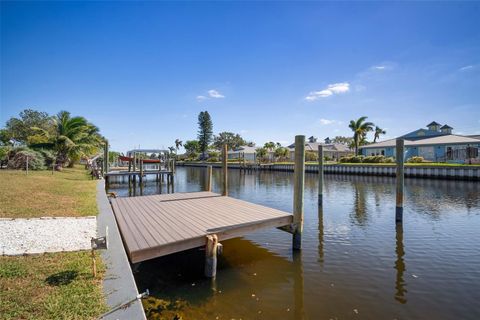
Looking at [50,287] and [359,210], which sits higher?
[50,287]

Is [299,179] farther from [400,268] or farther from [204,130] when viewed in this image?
[204,130]

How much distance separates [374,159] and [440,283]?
39084 mm

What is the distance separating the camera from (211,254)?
21.0ft

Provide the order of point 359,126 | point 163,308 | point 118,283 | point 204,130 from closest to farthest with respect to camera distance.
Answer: point 118,283, point 163,308, point 359,126, point 204,130

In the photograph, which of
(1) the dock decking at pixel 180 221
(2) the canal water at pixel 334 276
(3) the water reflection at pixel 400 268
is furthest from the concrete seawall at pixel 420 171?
(1) the dock decking at pixel 180 221

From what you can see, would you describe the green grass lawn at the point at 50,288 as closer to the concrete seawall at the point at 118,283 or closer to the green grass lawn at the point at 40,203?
the concrete seawall at the point at 118,283

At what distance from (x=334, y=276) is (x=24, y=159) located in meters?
25.9

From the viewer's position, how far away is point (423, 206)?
15148mm

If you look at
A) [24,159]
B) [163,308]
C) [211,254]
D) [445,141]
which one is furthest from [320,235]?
[445,141]

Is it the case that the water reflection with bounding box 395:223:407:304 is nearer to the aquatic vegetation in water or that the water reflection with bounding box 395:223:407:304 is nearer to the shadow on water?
the shadow on water

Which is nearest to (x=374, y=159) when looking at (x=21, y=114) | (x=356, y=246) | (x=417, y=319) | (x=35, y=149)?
(x=356, y=246)

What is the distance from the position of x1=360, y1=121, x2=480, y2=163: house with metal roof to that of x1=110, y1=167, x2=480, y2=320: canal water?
98.8 ft

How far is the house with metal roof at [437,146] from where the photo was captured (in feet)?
117

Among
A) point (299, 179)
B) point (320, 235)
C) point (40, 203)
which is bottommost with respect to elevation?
point (320, 235)
